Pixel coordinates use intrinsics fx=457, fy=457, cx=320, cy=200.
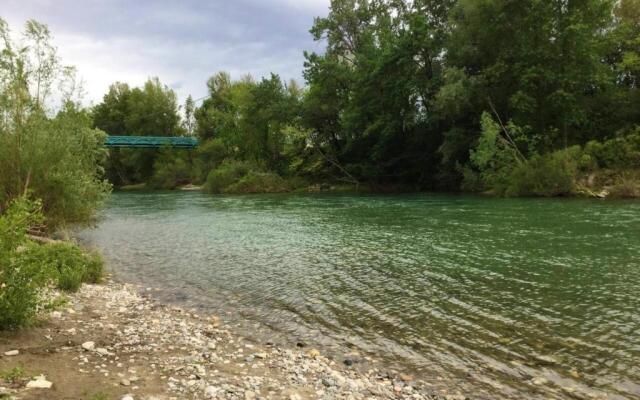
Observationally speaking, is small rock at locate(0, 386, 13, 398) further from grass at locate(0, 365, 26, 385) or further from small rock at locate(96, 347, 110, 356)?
small rock at locate(96, 347, 110, 356)

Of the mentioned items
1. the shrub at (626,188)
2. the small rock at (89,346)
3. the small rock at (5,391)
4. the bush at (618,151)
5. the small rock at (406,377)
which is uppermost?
the bush at (618,151)

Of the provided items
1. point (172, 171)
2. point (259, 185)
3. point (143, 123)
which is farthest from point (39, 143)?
point (143, 123)

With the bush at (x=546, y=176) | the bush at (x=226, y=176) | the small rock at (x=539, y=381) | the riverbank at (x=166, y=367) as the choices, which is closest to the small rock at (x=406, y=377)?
the riverbank at (x=166, y=367)

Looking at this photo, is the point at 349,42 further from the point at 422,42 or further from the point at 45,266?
the point at 45,266

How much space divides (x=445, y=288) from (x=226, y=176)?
55.8 meters

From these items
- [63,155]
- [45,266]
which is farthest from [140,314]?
[63,155]

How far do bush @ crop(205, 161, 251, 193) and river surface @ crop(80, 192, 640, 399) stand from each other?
40.0 meters

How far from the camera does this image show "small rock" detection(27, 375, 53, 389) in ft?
17.0

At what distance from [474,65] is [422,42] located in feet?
19.0

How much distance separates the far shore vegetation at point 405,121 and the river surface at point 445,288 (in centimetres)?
389

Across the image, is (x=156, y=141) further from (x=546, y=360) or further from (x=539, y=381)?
(x=539, y=381)

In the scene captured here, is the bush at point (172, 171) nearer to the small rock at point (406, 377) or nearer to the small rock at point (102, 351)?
the small rock at point (102, 351)

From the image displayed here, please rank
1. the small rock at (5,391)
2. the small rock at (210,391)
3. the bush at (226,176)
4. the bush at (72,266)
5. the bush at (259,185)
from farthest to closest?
the bush at (226,176)
the bush at (259,185)
the bush at (72,266)
the small rock at (210,391)
the small rock at (5,391)

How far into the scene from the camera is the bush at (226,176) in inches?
2547
